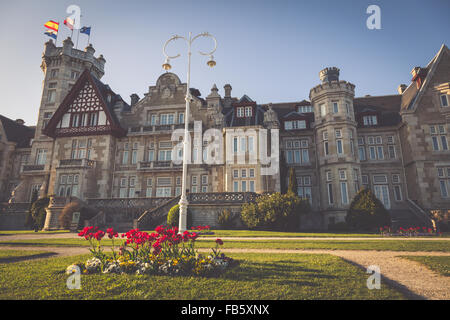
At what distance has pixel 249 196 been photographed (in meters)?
23.8

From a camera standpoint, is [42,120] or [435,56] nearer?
[435,56]

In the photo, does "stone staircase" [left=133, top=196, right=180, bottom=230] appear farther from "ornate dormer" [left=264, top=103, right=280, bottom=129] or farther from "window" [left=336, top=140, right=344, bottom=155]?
"window" [left=336, top=140, right=344, bottom=155]

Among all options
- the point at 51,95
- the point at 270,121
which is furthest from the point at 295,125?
the point at 51,95

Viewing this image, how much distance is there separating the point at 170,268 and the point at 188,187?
2350 cm

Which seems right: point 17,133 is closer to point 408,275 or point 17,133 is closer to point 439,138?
point 408,275

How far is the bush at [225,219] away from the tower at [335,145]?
1093cm

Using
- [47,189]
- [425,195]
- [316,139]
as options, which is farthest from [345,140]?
[47,189]

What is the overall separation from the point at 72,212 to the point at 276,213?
17.6 metres

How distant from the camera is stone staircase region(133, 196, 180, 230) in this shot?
72.0 ft

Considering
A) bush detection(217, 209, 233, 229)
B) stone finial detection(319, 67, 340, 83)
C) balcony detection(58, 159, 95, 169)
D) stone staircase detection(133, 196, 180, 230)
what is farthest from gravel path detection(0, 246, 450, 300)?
balcony detection(58, 159, 95, 169)

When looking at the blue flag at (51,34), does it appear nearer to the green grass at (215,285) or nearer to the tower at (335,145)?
the tower at (335,145)

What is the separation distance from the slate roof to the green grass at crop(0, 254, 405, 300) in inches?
1611

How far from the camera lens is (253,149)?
28625 mm

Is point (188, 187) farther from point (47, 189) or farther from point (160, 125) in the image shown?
point (47, 189)
